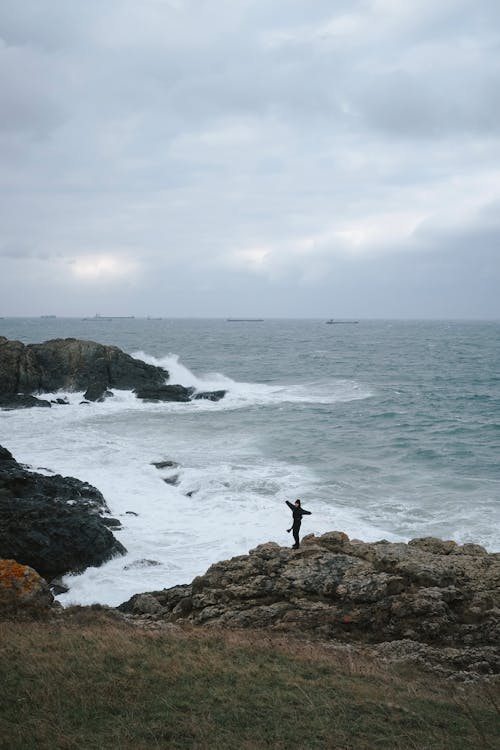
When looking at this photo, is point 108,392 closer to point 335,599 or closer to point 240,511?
point 240,511

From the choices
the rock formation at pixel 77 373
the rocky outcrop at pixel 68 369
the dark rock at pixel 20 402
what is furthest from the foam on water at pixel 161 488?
the rocky outcrop at pixel 68 369

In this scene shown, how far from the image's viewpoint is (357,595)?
13.7 metres

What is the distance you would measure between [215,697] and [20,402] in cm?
4367

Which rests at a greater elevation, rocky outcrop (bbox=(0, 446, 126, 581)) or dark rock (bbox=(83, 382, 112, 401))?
dark rock (bbox=(83, 382, 112, 401))

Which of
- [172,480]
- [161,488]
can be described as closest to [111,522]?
[161,488]

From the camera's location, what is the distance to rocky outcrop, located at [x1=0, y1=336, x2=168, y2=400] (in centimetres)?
5378

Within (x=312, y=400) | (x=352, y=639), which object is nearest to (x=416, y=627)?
(x=352, y=639)

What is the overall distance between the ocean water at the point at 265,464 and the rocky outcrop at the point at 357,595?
139 inches

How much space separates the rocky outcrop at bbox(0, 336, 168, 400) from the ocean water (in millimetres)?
2863

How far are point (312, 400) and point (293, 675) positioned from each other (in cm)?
4442

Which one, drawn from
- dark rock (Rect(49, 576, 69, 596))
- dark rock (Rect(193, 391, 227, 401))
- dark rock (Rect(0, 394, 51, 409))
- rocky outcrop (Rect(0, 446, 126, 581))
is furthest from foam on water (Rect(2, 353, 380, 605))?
dark rock (Rect(193, 391, 227, 401))

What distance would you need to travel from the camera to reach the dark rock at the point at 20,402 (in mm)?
48062

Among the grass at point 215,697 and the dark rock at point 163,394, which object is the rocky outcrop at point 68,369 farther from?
the grass at point 215,697

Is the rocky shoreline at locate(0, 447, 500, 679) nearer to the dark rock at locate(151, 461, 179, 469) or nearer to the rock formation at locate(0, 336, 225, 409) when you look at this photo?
the dark rock at locate(151, 461, 179, 469)
